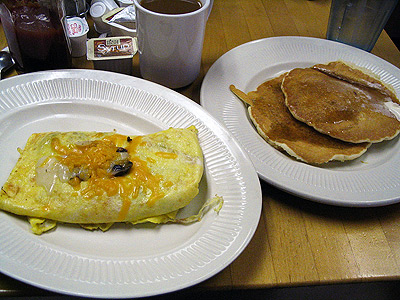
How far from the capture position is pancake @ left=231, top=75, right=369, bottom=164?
4.95 ft

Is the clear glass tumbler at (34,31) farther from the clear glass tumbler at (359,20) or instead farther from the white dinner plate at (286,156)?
the clear glass tumbler at (359,20)

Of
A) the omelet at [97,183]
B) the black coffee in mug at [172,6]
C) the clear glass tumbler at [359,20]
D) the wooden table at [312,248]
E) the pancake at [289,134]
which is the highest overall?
the black coffee in mug at [172,6]

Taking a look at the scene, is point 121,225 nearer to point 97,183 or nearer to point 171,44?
point 97,183

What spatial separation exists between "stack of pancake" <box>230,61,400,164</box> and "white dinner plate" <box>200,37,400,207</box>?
6cm

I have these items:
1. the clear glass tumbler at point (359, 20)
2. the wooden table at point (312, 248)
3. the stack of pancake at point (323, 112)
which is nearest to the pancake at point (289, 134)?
the stack of pancake at point (323, 112)

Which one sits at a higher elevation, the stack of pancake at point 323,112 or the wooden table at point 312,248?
the stack of pancake at point 323,112

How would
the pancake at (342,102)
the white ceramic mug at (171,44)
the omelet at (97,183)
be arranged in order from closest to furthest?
the omelet at (97,183) < the white ceramic mug at (171,44) < the pancake at (342,102)

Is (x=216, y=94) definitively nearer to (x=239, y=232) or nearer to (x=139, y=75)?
(x=139, y=75)

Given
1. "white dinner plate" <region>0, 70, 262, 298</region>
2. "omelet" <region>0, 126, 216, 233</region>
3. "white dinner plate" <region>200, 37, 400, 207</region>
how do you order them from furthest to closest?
"white dinner plate" <region>200, 37, 400, 207</region> < "omelet" <region>0, 126, 216, 233</region> < "white dinner plate" <region>0, 70, 262, 298</region>

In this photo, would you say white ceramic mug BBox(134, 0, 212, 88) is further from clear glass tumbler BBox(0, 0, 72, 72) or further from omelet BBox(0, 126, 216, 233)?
omelet BBox(0, 126, 216, 233)

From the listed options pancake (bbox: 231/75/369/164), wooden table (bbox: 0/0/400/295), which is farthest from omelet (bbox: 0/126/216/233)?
pancake (bbox: 231/75/369/164)

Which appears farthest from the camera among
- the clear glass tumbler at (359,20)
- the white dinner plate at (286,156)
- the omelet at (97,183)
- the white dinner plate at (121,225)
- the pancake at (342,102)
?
the clear glass tumbler at (359,20)

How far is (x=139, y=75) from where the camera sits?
1.89 metres

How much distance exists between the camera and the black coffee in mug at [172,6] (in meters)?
1.56
